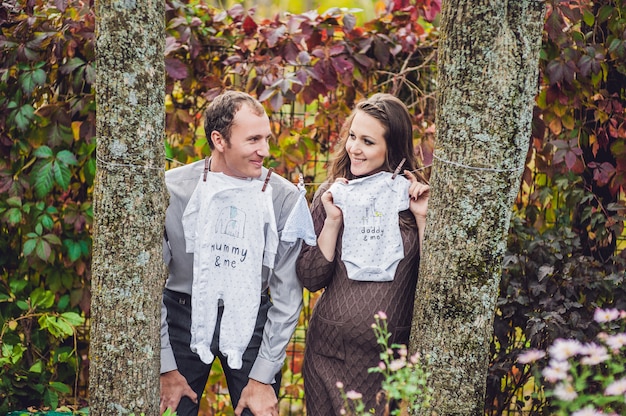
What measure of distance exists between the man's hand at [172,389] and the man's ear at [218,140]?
2.85 ft

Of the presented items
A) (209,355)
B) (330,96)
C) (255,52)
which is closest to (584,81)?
(330,96)

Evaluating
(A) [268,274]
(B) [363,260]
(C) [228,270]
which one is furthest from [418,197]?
(C) [228,270]

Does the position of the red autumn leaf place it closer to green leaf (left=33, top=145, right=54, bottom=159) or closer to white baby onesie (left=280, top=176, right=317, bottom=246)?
green leaf (left=33, top=145, right=54, bottom=159)

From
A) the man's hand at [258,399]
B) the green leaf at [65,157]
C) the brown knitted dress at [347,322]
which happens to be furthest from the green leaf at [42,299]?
the brown knitted dress at [347,322]

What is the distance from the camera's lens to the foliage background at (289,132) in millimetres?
3266

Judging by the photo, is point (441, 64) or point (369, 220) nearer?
point (441, 64)

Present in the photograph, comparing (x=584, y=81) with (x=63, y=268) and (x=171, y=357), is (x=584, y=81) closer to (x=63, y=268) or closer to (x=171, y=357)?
(x=171, y=357)

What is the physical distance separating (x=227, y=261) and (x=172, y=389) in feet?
1.77

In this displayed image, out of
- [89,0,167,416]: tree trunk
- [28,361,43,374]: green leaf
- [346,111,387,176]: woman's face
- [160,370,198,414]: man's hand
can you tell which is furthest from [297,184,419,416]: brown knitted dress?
[28,361,43,374]: green leaf

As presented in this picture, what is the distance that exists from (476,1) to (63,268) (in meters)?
2.33

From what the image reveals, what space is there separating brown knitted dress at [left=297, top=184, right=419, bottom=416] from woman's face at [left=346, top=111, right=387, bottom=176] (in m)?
0.23

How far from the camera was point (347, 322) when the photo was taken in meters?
2.72

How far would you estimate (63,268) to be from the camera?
3.63 m

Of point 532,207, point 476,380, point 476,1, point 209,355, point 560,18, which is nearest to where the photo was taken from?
point 476,1
